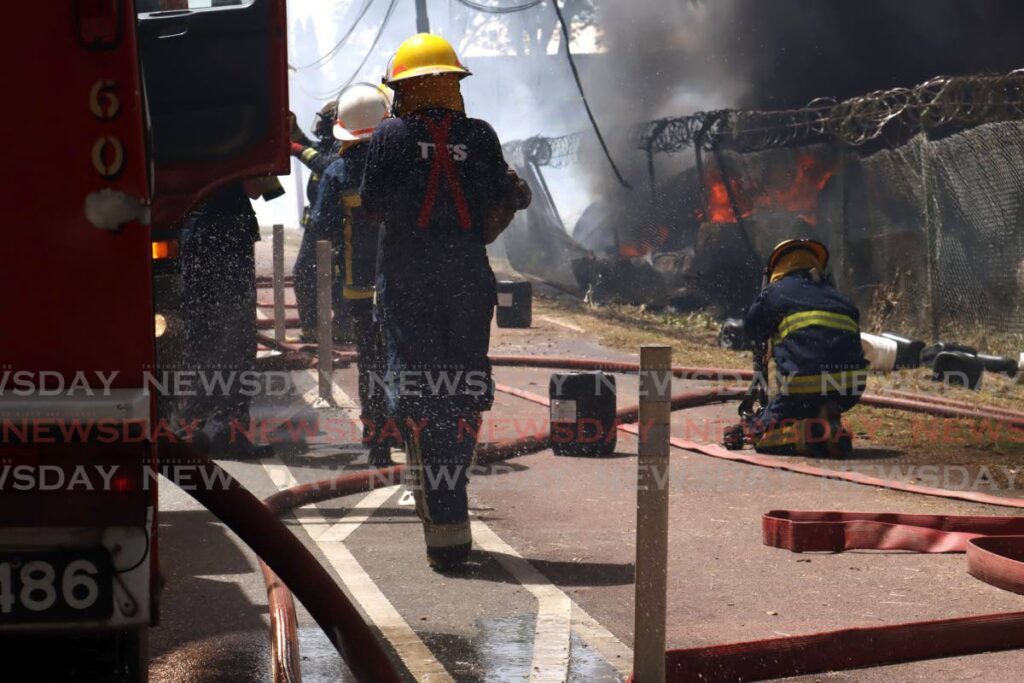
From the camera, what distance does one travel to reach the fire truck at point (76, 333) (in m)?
2.90

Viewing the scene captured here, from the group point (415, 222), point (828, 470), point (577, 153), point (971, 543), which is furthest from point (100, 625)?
point (577, 153)

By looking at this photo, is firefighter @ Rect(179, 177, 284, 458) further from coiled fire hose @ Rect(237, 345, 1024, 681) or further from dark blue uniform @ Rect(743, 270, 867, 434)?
coiled fire hose @ Rect(237, 345, 1024, 681)

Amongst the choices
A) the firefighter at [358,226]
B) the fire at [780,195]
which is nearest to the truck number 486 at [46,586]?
the firefighter at [358,226]

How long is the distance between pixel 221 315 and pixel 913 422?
4.88m

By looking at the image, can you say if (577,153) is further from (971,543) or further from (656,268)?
(971,543)

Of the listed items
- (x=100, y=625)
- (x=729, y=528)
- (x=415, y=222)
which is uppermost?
(x=415, y=222)

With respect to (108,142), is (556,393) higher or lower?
lower

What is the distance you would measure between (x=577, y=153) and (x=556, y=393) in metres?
18.1

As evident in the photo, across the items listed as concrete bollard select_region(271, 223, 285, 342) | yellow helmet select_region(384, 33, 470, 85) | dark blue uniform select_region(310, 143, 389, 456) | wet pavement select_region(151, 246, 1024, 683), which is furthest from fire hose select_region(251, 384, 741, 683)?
concrete bollard select_region(271, 223, 285, 342)

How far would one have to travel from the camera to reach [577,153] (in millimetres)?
26344

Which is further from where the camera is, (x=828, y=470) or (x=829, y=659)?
(x=828, y=470)

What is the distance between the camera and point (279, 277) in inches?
531

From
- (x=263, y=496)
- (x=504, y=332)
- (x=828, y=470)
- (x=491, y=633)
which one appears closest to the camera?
(x=491, y=633)

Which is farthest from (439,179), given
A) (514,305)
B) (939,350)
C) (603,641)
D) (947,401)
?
(514,305)
